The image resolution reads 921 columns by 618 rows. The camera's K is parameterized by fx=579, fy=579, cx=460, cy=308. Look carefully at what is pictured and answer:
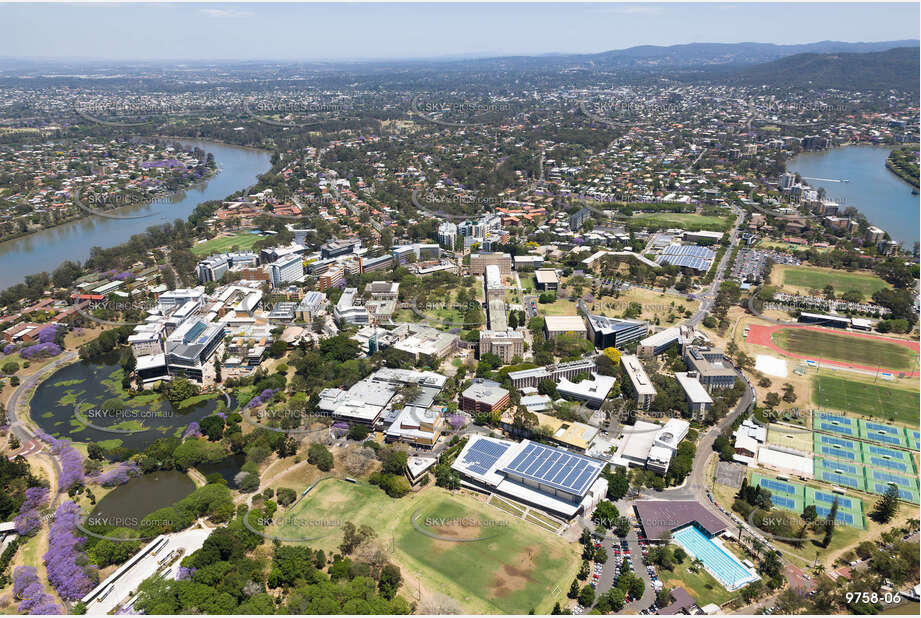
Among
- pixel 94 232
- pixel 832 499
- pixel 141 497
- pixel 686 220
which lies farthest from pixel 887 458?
pixel 94 232

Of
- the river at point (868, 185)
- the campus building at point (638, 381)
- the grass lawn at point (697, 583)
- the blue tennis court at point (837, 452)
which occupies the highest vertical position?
the river at point (868, 185)

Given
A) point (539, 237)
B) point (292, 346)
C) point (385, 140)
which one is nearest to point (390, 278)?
point (292, 346)

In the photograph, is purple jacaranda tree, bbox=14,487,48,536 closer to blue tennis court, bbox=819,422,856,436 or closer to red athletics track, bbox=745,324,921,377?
blue tennis court, bbox=819,422,856,436

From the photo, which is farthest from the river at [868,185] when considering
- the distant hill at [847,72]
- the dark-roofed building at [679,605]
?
the distant hill at [847,72]

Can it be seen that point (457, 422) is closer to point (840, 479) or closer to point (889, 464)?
point (840, 479)

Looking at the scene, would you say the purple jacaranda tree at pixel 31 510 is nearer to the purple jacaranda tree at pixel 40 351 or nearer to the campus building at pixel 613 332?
the purple jacaranda tree at pixel 40 351
